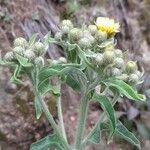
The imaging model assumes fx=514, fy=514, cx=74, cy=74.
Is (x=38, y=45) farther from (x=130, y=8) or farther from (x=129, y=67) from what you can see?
(x=130, y=8)

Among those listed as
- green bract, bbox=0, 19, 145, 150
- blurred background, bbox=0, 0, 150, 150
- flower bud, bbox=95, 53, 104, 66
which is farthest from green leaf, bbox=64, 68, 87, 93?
blurred background, bbox=0, 0, 150, 150

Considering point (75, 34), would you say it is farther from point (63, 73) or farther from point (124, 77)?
point (124, 77)

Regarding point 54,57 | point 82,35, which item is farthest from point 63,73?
point 54,57

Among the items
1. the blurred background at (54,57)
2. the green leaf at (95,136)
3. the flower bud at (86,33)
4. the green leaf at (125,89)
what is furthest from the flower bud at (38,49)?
the blurred background at (54,57)

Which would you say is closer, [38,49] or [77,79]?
[38,49]

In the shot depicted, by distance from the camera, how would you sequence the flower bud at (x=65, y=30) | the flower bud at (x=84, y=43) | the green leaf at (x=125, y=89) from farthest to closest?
the flower bud at (x=65, y=30) → the flower bud at (x=84, y=43) → the green leaf at (x=125, y=89)

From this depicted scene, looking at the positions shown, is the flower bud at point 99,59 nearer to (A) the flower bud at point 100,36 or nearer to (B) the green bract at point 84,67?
(B) the green bract at point 84,67
